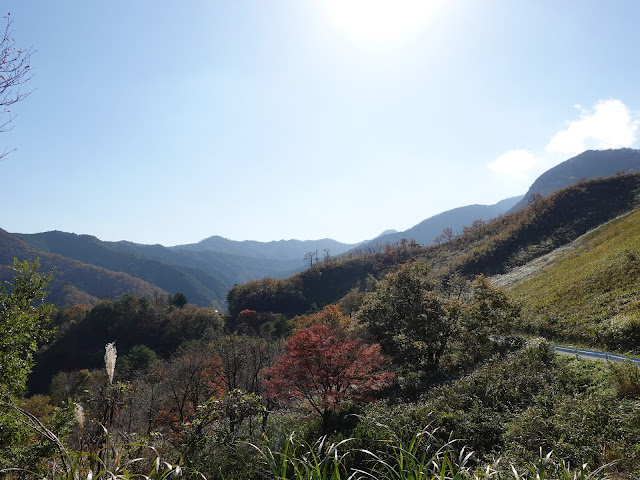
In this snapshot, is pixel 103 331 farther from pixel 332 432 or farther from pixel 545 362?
pixel 545 362

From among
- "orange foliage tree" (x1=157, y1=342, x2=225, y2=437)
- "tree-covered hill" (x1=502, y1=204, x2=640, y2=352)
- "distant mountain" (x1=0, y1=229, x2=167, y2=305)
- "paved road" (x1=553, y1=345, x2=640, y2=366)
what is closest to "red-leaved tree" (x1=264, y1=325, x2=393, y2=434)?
"paved road" (x1=553, y1=345, x2=640, y2=366)

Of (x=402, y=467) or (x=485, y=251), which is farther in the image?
(x=485, y=251)

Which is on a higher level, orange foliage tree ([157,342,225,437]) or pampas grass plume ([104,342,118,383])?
pampas grass plume ([104,342,118,383])

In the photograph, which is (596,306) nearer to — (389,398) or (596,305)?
(596,305)

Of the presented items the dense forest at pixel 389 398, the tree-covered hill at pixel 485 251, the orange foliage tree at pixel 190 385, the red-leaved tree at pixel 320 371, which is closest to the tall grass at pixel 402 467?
the dense forest at pixel 389 398

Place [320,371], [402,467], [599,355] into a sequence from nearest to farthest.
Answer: [402,467] → [320,371] → [599,355]

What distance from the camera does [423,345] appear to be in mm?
15727

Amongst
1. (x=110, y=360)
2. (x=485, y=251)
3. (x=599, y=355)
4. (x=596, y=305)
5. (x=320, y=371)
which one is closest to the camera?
(x=110, y=360)

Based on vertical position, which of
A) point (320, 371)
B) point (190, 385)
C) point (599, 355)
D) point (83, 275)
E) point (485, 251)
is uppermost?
point (83, 275)

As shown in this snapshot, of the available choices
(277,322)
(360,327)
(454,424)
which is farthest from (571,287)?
(277,322)

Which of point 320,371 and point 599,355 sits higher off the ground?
point 320,371

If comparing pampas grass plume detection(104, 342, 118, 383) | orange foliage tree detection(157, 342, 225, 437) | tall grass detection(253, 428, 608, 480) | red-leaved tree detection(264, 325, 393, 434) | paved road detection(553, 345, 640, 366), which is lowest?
orange foliage tree detection(157, 342, 225, 437)

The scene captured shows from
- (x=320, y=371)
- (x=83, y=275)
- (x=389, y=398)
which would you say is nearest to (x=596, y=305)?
(x=389, y=398)

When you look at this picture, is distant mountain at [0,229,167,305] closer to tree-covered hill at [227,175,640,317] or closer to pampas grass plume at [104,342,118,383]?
tree-covered hill at [227,175,640,317]
